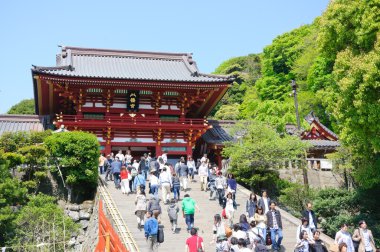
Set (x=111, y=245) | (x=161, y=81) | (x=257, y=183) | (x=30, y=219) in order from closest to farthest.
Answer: (x=111, y=245), (x=30, y=219), (x=257, y=183), (x=161, y=81)

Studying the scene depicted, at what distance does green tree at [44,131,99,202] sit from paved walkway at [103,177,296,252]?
3.97 ft

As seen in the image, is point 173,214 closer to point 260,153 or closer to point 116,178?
point 116,178

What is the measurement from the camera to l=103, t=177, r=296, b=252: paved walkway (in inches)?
464

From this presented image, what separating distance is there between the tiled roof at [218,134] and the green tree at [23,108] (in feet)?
110

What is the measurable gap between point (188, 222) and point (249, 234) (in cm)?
297

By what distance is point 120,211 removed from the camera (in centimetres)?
1440

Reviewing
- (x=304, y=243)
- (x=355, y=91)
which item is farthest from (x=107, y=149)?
(x=304, y=243)

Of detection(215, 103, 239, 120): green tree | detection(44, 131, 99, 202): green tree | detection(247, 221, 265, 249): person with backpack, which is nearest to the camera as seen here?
detection(247, 221, 265, 249): person with backpack

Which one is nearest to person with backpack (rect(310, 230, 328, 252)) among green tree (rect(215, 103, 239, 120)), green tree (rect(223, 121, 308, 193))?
green tree (rect(223, 121, 308, 193))

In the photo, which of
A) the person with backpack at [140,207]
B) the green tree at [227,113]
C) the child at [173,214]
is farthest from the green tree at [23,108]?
the child at [173,214]

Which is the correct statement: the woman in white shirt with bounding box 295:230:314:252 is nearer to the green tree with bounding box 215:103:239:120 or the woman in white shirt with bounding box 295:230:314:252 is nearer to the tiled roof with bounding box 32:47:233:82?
the tiled roof with bounding box 32:47:233:82

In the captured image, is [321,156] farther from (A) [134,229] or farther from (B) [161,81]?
(A) [134,229]

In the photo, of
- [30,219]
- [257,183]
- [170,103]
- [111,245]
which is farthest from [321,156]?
[111,245]

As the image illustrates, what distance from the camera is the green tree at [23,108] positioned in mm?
56062
